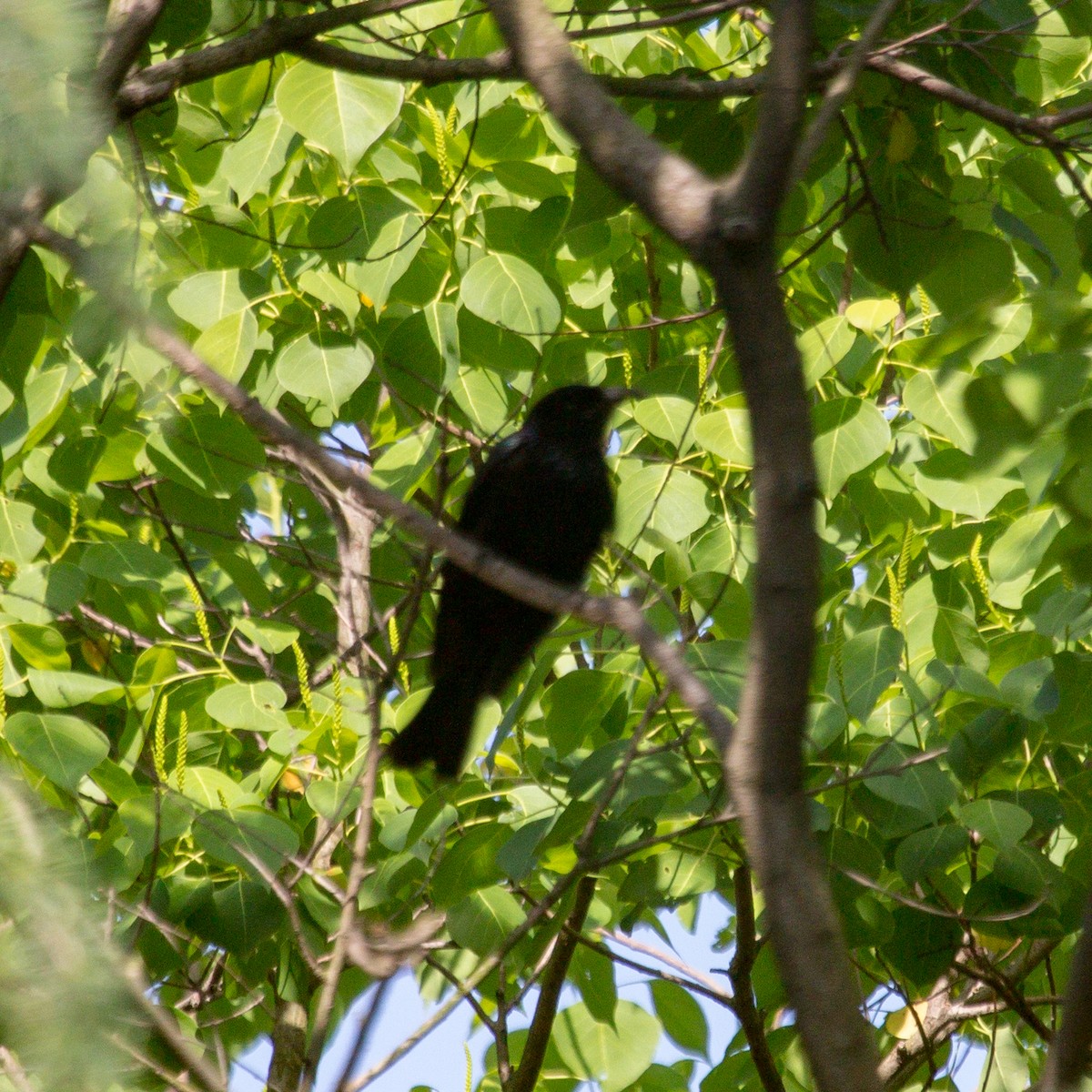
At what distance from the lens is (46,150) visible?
4.20 ft

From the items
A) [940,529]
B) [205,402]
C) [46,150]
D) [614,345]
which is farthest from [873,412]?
[46,150]

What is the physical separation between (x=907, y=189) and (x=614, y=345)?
5.88 feet

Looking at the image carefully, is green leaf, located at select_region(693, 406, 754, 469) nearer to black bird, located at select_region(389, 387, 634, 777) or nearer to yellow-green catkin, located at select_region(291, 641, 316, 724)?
black bird, located at select_region(389, 387, 634, 777)

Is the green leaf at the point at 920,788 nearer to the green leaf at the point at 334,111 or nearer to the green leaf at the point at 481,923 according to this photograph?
the green leaf at the point at 481,923

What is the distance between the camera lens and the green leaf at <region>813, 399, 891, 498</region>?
3.51m

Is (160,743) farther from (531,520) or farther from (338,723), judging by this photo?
(531,520)

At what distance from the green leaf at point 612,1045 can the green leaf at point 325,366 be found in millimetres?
1817

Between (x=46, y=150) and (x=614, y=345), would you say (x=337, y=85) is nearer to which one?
(x=614, y=345)

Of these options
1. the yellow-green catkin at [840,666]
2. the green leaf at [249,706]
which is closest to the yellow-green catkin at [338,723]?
the green leaf at [249,706]

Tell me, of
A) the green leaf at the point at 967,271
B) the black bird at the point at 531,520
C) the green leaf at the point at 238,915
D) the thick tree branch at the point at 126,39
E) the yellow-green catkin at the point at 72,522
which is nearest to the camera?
the thick tree branch at the point at 126,39

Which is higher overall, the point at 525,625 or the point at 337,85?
the point at 337,85

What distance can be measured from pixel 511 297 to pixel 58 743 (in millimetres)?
1497

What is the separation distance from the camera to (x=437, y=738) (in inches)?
150

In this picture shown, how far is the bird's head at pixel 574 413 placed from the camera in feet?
15.2
